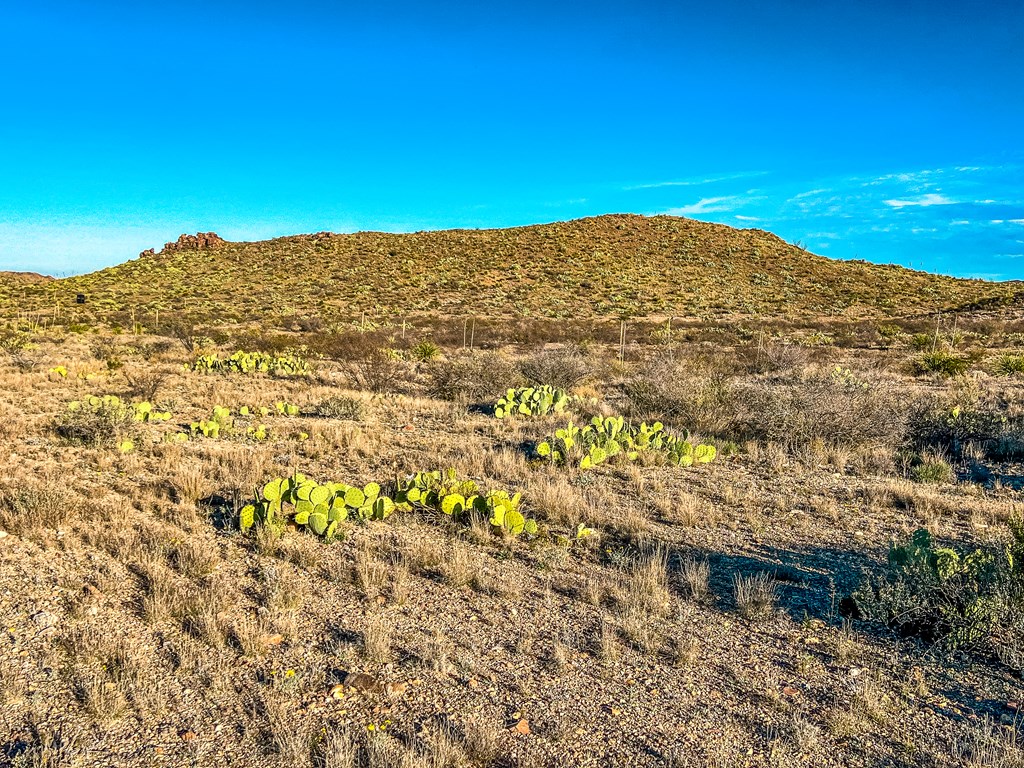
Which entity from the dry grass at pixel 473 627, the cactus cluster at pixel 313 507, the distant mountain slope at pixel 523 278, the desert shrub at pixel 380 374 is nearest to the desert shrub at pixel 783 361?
the desert shrub at pixel 380 374

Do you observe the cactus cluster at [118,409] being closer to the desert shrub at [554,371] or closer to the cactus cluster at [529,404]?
the cactus cluster at [529,404]

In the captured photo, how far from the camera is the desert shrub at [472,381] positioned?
15.2 m

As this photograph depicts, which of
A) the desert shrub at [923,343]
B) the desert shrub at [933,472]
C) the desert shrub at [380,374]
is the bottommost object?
the desert shrub at [933,472]

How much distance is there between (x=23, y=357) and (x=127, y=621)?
728 inches

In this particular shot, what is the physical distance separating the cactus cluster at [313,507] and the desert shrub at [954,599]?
14.3 ft

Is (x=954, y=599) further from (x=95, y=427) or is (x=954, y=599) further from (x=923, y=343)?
(x=923, y=343)

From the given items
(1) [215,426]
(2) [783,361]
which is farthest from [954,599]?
(2) [783,361]

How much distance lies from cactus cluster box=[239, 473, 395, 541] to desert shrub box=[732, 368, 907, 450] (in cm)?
653

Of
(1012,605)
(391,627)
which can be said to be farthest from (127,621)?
(1012,605)

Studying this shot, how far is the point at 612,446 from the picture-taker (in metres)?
9.53

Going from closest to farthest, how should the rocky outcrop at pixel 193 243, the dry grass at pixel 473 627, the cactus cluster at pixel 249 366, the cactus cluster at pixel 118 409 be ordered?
the dry grass at pixel 473 627 < the cactus cluster at pixel 118 409 < the cactus cluster at pixel 249 366 < the rocky outcrop at pixel 193 243

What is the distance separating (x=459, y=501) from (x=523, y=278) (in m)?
51.4

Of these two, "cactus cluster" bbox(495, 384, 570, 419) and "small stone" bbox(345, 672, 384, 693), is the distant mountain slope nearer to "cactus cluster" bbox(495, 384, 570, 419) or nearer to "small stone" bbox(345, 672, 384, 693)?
"cactus cluster" bbox(495, 384, 570, 419)

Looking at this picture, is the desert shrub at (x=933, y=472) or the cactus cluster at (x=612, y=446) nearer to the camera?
the desert shrub at (x=933, y=472)
